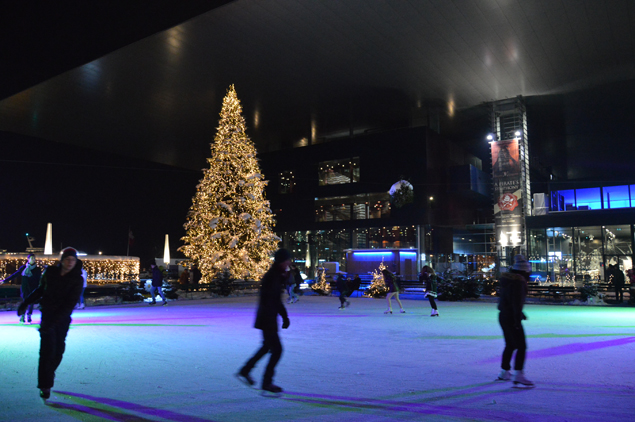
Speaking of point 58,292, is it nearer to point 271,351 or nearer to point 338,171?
point 271,351

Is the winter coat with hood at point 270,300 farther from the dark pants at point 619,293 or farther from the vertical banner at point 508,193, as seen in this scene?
the vertical banner at point 508,193

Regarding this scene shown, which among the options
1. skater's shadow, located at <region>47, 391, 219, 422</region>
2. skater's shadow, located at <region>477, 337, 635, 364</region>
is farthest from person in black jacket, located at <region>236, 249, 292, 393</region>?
skater's shadow, located at <region>477, 337, 635, 364</region>

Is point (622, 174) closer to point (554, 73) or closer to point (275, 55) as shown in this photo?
point (554, 73)

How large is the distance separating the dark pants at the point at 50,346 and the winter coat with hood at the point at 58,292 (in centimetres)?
8

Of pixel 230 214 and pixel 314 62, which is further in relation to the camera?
pixel 230 214

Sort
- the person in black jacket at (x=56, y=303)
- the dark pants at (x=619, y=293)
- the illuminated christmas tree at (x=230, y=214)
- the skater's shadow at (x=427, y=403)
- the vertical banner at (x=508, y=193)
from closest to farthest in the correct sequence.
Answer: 1. the skater's shadow at (x=427, y=403)
2. the person in black jacket at (x=56, y=303)
3. the dark pants at (x=619, y=293)
4. the illuminated christmas tree at (x=230, y=214)
5. the vertical banner at (x=508, y=193)

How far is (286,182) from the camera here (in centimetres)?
4641

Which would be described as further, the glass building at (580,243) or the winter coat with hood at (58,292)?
the glass building at (580,243)

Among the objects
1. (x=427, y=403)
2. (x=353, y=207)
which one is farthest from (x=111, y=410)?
(x=353, y=207)

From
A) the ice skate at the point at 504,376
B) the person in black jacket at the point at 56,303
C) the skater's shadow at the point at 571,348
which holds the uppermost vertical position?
the person in black jacket at the point at 56,303

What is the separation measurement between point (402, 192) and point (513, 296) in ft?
104

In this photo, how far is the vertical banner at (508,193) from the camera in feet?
106

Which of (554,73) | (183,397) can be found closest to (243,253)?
(554,73)

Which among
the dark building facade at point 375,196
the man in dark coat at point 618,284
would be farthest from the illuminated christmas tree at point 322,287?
the man in dark coat at point 618,284
